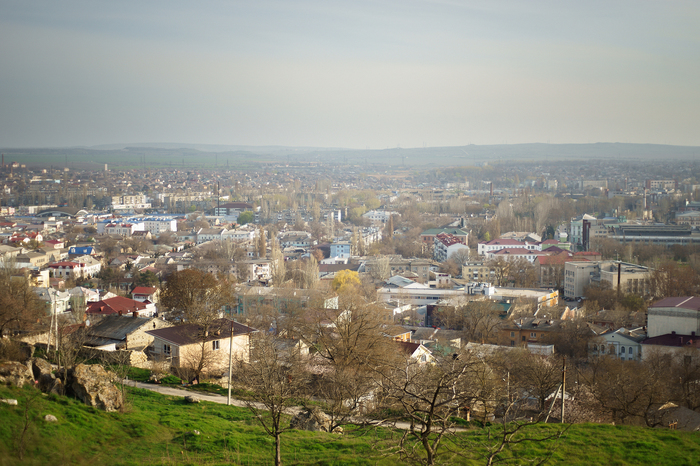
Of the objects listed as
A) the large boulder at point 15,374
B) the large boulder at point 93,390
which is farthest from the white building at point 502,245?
the large boulder at point 15,374

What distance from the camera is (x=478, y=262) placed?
83.4ft

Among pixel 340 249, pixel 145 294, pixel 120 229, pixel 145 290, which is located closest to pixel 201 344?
pixel 145 294

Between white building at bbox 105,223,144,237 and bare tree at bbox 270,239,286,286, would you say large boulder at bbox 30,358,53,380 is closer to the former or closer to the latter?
bare tree at bbox 270,239,286,286

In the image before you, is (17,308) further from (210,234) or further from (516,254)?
(210,234)

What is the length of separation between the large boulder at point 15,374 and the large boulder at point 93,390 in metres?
0.34

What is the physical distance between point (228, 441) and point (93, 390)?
4.18ft

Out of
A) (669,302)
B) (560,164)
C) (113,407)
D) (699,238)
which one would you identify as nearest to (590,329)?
(669,302)

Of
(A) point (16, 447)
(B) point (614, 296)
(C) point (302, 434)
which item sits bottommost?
(B) point (614, 296)

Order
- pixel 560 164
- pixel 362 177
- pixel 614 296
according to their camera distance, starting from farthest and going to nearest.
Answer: pixel 560 164, pixel 362 177, pixel 614 296

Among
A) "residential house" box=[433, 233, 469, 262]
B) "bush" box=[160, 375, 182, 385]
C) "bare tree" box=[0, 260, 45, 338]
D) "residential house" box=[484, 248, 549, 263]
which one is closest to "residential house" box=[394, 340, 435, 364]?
"bush" box=[160, 375, 182, 385]

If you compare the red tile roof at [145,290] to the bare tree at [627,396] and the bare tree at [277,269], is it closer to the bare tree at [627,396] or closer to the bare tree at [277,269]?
the bare tree at [277,269]

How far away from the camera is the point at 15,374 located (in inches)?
205

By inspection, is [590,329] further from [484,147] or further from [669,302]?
[484,147]

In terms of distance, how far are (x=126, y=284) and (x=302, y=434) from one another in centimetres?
1662
